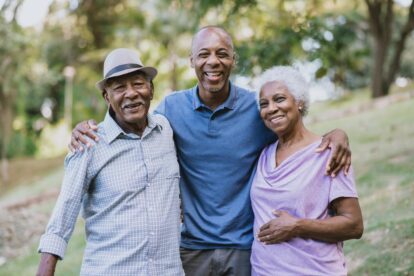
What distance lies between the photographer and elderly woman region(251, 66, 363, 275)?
118 inches

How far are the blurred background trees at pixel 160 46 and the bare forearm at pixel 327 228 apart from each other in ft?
10.7

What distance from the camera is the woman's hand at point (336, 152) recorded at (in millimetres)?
3033

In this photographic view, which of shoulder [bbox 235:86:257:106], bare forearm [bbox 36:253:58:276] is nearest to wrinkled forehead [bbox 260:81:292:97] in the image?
shoulder [bbox 235:86:257:106]

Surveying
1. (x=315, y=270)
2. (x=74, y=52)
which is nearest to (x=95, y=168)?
(x=315, y=270)

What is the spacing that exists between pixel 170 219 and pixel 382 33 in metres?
13.6

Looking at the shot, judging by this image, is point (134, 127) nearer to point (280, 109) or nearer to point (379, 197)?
point (280, 109)

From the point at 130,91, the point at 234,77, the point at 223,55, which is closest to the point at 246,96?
the point at 223,55

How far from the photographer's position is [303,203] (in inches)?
119

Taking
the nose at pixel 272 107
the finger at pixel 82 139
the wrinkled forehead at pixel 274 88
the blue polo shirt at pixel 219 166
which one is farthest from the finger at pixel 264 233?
the finger at pixel 82 139

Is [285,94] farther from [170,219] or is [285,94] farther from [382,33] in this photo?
[382,33]

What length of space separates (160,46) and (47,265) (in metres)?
18.8

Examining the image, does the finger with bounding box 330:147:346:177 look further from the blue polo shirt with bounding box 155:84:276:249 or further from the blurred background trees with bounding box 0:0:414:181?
the blurred background trees with bounding box 0:0:414:181

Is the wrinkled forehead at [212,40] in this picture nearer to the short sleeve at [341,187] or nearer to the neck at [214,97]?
the neck at [214,97]

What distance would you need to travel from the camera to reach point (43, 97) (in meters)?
29.7
